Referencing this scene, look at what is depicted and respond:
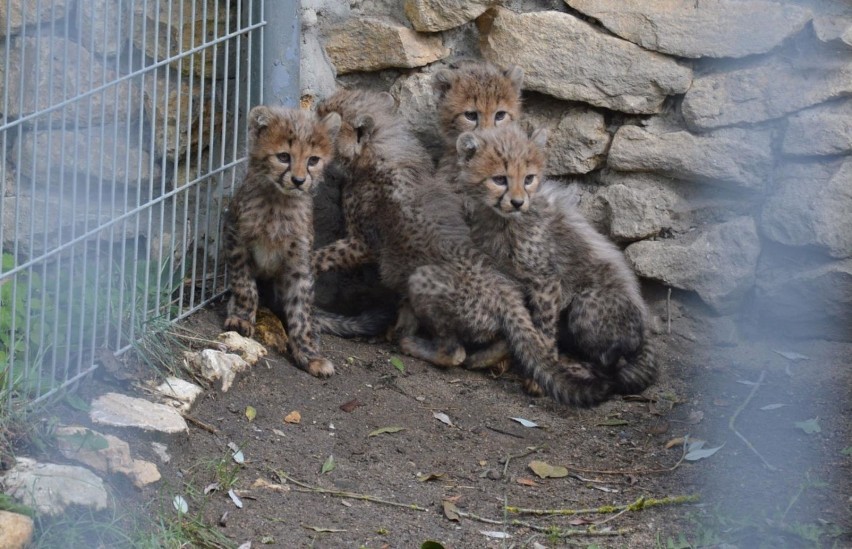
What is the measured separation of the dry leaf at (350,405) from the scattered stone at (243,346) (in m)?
0.42

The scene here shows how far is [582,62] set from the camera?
4.95 meters

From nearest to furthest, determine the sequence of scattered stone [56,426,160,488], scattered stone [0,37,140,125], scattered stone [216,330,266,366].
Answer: scattered stone [56,426,160,488] → scattered stone [0,37,140,125] → scattered stone [216,330,266,366]

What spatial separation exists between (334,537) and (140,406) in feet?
3.01

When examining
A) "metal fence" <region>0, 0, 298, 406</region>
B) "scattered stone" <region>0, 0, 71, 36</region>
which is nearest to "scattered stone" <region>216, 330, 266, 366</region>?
"metal fence" <region>0, 0, 298, 406</region>

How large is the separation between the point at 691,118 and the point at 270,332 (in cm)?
201

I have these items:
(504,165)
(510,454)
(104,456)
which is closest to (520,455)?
(510,454)

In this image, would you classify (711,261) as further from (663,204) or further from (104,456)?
(104,456)

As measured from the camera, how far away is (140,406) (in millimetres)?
3943

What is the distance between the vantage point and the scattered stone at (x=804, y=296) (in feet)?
15.8

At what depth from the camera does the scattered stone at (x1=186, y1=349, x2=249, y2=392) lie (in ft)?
14.1

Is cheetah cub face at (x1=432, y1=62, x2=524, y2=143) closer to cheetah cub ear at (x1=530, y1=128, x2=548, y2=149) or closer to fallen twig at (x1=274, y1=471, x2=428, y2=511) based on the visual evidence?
cheetah cub ear at (x1=530, y1=128, x2=548, y2=149)

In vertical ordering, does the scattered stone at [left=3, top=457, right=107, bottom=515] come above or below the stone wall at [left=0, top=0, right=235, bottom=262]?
below

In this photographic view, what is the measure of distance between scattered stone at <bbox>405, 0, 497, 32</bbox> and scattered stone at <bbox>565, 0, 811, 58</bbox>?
1.33 feet

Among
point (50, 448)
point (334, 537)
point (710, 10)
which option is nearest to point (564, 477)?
point (334, 537)
